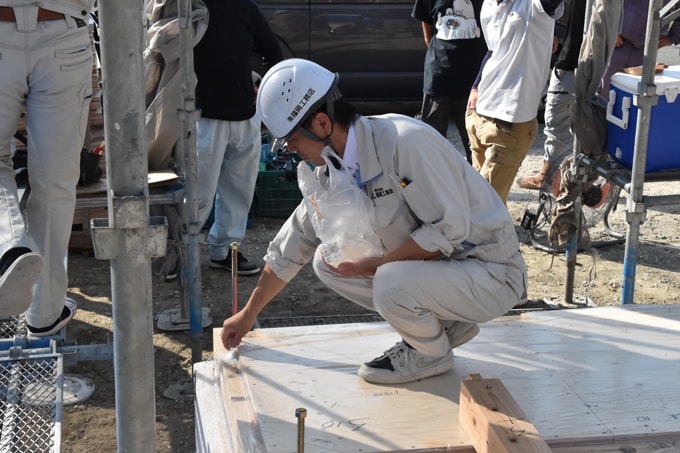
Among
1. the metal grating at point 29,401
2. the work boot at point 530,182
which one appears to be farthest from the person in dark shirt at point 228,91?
the work boot at point 530,182

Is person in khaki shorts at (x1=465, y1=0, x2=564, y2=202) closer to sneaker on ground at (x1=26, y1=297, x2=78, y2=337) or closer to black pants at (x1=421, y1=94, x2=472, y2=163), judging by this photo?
black pants at (x1=421, y1=94, x2=472, y2=163)

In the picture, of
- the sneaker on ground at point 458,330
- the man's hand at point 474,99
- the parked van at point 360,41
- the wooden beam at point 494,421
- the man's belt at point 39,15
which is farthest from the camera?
the parked van at point 360,41

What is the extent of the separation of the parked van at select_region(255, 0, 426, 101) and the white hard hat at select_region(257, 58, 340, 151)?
5374mm

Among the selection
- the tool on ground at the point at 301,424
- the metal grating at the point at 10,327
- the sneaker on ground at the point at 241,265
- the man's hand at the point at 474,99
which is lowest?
the sneaker on ground at the point at 241,265

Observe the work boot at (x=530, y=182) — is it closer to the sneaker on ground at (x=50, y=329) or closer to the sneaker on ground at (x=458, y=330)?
the sneaker on ground at (x=458, y=330)

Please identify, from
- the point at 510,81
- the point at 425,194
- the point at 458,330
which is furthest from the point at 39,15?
the point at 510,81

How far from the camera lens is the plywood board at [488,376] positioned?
294cm

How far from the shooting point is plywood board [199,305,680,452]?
2938 mm

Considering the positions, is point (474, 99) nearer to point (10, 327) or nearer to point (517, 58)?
point (517, 58)

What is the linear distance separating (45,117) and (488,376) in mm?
2096

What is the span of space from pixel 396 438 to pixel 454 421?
240 millimetres

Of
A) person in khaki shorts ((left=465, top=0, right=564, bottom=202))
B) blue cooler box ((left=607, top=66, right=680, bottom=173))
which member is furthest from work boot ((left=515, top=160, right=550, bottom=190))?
blue cooler box ((left=607, top=66, right=680, bottom=173))

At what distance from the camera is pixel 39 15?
3572 millimetres

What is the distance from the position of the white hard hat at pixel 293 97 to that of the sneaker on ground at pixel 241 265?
2.69 m
